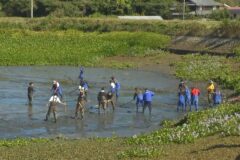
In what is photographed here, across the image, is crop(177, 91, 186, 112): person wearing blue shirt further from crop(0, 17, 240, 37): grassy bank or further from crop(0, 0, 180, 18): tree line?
crop(0, 0, 180, 18): tree line

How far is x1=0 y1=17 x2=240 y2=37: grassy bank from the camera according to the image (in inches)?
2440

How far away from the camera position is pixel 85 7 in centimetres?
9175

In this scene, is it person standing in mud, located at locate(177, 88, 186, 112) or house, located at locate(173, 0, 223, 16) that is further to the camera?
house, located at locate(173, 0, 223, 16)

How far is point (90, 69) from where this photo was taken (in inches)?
2068

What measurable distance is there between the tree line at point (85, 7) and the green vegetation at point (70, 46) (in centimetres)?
2072

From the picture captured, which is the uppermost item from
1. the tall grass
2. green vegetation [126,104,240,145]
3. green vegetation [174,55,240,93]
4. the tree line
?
the tree line

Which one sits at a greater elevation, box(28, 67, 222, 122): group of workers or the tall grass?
the tall grass

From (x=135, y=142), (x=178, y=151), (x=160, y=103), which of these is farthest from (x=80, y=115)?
(x=178, y=151)

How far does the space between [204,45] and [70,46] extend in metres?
14.6

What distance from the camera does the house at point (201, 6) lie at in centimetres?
10856

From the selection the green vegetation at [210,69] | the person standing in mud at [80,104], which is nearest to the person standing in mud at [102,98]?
the person standing in mud at [80,104]

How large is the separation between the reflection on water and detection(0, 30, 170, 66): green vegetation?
580 cm

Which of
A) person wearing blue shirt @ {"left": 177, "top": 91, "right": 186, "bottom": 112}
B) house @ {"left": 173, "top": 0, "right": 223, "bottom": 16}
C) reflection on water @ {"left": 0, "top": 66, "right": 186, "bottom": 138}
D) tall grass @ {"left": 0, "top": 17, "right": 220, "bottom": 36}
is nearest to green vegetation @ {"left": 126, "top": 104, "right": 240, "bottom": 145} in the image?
reflection on water @ {"left": 0, "top": 66, "right": 186, "bottom": 138}

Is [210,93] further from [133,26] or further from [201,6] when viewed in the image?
[201,6]
